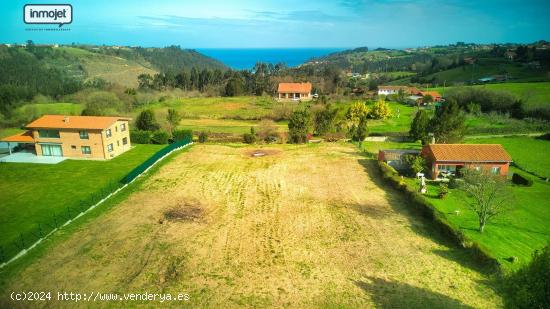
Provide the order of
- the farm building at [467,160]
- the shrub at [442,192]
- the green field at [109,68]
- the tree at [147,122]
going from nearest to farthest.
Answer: the shrub at [442,192] → the farm building at [467,160] → the tree at [147,122] → the green field at [109,68]

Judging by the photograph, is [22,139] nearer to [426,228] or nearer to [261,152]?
[261,152]

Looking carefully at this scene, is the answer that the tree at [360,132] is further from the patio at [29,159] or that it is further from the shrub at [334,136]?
the patio at [29,159]

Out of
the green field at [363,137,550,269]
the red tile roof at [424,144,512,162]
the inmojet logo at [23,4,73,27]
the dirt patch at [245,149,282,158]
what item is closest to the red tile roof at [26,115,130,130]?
the inmojet logo at [23,4,73,27]

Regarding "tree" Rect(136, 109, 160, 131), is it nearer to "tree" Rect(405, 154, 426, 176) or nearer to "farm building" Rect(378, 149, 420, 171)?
"farm building" Rect(378, 149, 420, 171)

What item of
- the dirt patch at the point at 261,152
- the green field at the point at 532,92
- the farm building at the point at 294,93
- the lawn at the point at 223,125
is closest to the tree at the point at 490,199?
the dirt patch at the point at 261,152

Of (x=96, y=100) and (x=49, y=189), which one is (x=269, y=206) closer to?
(x=49, y=189)
